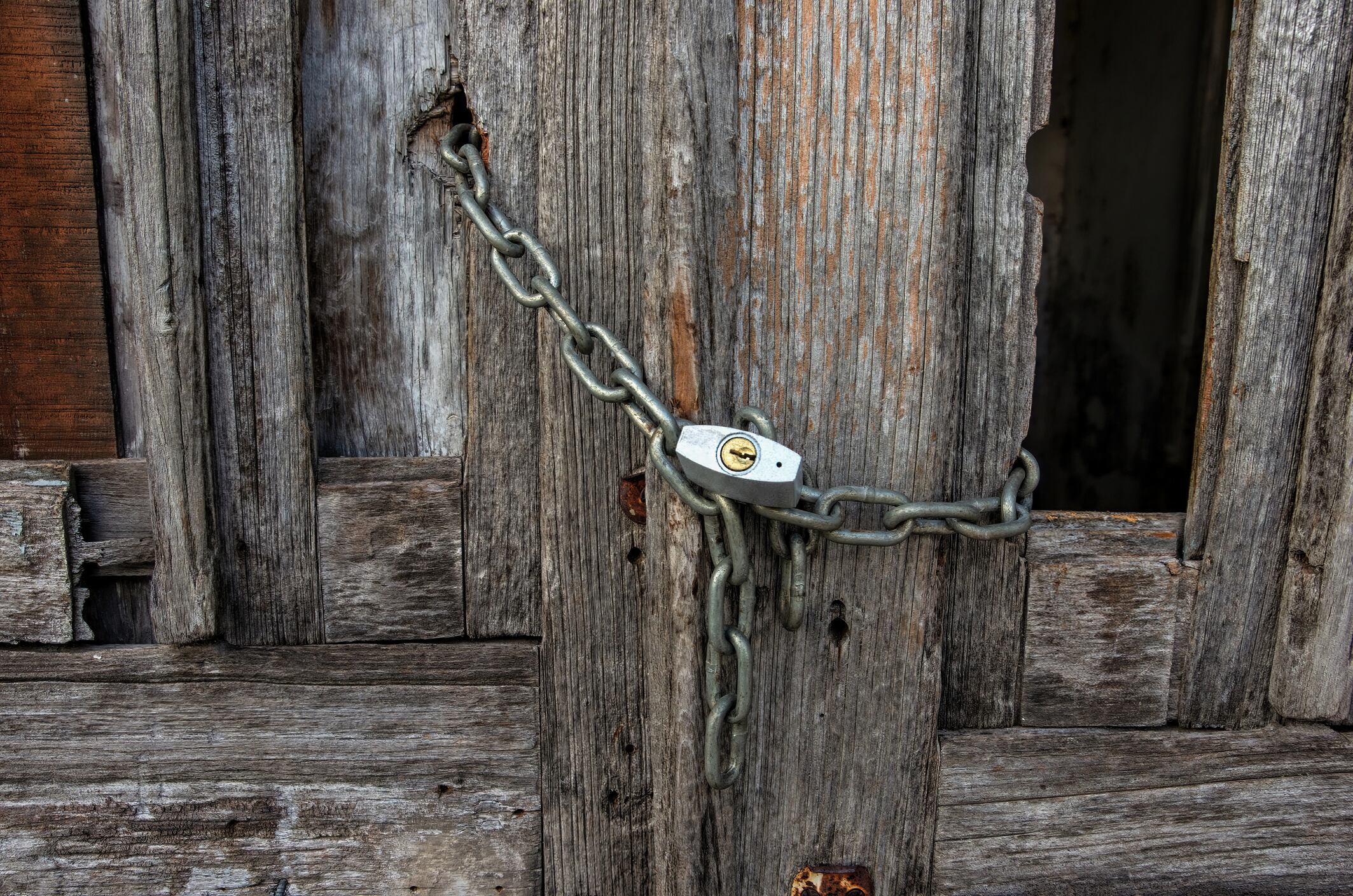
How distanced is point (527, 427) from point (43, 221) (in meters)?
0.67

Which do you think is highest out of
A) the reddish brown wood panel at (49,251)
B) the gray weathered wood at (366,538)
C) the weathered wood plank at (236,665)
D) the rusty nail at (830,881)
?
the reddish brown wood panel at (49,251)

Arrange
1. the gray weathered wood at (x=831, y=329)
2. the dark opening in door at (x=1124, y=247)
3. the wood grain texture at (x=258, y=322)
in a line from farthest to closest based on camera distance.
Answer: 1. the dark opening in door at (x=1124, y=247)
2. the wood grain texture at (x=258, y=322)
3. the gray weathered wood at (x=831, y=329)

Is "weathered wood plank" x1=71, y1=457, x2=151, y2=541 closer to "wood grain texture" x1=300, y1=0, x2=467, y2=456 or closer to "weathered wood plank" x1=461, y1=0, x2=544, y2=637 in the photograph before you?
"wood grain texture" x1=300, y1=0, x2=467, y2=456

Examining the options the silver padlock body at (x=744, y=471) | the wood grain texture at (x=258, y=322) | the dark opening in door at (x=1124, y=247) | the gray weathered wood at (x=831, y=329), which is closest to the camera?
the silver padlock body at (x=744, y=471)

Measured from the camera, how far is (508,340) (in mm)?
1101

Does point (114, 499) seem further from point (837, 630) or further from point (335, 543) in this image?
point (837, 630)

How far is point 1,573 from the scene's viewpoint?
111cm

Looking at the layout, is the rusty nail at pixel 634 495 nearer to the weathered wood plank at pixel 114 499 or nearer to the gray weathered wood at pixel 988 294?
the gray weathered wood at pixel 988 294

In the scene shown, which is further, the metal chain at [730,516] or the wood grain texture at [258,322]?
the wood grain texture at [258,322]

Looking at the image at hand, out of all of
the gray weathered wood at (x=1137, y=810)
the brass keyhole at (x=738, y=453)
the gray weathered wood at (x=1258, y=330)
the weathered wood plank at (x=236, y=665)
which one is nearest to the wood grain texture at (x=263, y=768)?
the weathered wood plank at (x=236, y=665)

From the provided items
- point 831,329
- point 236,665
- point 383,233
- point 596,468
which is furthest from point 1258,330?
point 236,665

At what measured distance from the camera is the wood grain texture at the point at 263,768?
1.13 m

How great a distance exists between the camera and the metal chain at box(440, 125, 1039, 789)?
0.87 metres

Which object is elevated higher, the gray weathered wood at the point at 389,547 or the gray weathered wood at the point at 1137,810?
the gray weathered wood at the point at 389,547
